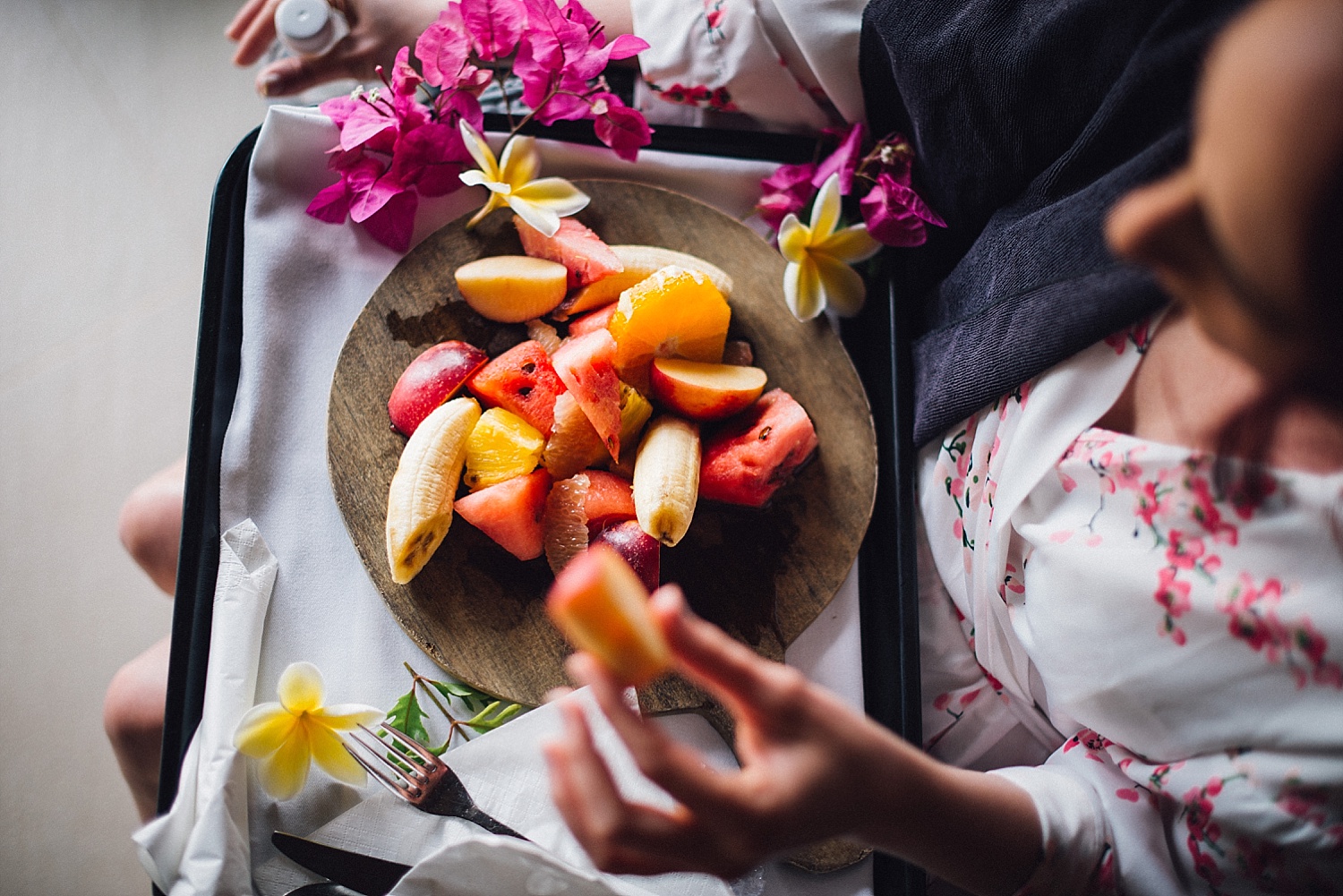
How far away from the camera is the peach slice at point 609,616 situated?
41 cm

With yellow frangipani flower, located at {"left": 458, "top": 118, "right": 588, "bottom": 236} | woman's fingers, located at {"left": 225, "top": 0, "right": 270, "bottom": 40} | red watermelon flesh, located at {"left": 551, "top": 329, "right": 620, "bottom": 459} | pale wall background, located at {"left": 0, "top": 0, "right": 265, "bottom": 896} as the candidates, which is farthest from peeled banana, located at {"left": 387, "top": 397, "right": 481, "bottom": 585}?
pale wall background, located at {"left": 0, "top": 0, "right": 265, "bottom": 896}

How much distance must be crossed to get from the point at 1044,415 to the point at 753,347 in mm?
324

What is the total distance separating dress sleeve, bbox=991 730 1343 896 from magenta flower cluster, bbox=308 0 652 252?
784mm

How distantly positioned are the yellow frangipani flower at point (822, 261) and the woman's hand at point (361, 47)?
0.54m

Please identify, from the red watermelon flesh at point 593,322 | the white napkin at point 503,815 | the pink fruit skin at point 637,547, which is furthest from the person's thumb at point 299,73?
the white napkin at point 503,815

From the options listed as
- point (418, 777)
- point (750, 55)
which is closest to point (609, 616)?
point (418, 777)

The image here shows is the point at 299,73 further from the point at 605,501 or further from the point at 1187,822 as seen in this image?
the point at 1187,822

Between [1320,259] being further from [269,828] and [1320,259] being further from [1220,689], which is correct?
[269,828]

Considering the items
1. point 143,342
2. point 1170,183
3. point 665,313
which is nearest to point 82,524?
point 143,342

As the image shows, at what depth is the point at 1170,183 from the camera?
0.37 metres

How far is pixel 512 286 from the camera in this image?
0.83 meters

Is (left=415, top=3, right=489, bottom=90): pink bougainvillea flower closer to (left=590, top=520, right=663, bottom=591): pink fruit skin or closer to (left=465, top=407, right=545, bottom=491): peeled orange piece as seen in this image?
(left=465, top=407, right=545, bottom=491): peeled orange piece

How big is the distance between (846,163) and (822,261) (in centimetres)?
12

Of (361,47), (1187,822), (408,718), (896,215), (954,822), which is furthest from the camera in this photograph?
(361,47)
